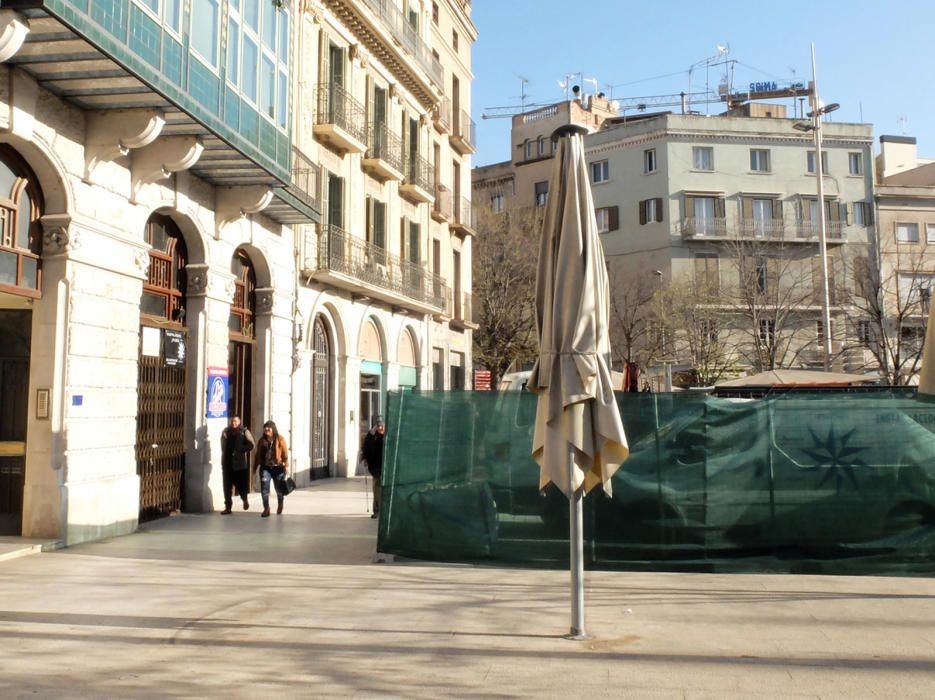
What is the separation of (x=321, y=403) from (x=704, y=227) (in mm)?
33725

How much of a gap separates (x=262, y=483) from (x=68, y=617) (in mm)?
7938

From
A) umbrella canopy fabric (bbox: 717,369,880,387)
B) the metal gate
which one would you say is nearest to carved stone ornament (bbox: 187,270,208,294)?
the metal gate

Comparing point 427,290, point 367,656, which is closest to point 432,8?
point 427,290

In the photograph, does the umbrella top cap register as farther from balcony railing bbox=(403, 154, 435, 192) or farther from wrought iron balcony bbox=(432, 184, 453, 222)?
wrought iron balcony bbox=(432, 184, 453, 222)

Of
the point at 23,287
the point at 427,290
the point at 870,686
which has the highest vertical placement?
the point at 427,290

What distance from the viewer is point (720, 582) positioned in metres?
9.77

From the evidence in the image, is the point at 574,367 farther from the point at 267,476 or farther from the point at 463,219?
the point at 463,219

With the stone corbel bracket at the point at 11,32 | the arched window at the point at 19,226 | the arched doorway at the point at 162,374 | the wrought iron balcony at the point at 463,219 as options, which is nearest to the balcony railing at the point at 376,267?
the wrought iron balcony at the point at 463,219

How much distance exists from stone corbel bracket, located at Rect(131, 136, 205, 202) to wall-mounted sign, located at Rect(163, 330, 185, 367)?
272 cm

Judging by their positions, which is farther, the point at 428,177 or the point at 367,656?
the point at 428,177

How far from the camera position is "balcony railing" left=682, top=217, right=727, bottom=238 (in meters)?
51.6

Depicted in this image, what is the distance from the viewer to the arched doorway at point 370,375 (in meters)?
27.0

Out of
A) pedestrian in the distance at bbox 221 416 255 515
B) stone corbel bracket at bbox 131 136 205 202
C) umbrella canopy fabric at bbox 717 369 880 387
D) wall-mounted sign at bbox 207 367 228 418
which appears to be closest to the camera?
stone corbel bracket at bbox 131 136 205 202

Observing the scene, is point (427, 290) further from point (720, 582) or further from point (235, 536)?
point (720, 582)
